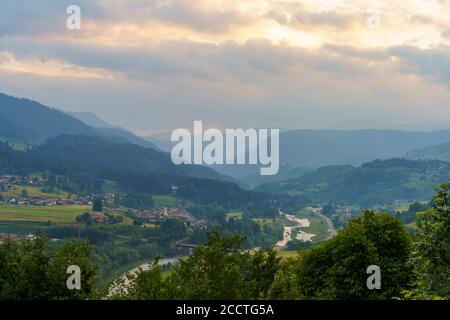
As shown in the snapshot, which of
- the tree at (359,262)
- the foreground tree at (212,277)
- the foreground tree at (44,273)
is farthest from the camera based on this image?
the tree at (359,262)

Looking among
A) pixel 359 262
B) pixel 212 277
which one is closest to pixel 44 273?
pixel 212 277

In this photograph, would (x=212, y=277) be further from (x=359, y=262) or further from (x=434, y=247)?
(x=434, y=247)

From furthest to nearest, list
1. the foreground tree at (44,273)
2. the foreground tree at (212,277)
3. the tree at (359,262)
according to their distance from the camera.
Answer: the tree at (359,262)
the foreground tree at (44,273)
the foreground tree at (212,277)

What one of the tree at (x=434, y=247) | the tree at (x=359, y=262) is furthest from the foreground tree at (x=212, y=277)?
the tree at (x=434, y=247)

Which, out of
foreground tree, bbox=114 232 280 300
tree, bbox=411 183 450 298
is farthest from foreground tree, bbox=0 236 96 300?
tree, bbox=411 183 450 298

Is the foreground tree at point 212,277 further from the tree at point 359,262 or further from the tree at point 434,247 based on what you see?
the tree at point 434,247
